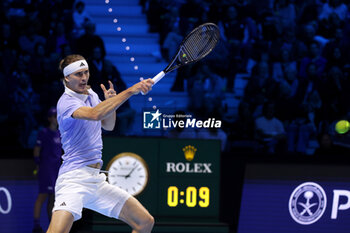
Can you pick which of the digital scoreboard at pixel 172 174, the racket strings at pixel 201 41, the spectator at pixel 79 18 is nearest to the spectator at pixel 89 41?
the spectator at pixel 79 18

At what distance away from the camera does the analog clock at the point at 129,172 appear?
22.6ft

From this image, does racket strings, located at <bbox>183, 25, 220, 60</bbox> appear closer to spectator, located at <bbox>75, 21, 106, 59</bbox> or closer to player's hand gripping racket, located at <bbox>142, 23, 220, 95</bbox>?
player's hand gripping racket, located at <bbox>142, 23, 220, 95</bbox>

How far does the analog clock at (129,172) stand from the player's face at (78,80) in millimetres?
2556

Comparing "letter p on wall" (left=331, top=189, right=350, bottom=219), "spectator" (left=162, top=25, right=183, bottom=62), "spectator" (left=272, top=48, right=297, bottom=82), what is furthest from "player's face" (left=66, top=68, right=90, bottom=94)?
"spectator" (left=272, top=48, right=297, bottom=82)

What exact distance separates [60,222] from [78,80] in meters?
1.02

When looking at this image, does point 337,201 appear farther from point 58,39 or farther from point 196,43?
point 58,39

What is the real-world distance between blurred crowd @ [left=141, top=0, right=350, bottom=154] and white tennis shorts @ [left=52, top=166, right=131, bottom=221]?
14.2 feet

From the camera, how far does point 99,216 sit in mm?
6984

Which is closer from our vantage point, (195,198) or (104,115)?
(104,115)

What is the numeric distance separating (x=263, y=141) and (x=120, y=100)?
16.4 feet

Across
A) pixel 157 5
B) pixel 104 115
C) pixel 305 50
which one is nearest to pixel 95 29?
pixel 157 5

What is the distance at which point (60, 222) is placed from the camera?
163 inches

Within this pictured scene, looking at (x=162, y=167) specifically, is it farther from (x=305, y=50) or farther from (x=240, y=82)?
(x=305, y=50)

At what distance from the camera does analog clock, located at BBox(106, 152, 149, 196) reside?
6.90m
